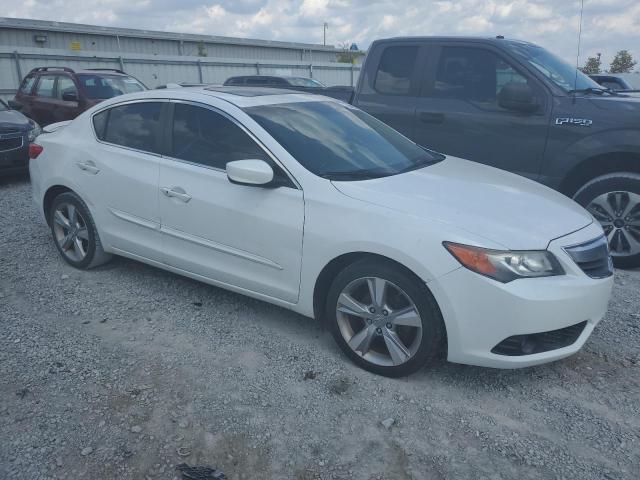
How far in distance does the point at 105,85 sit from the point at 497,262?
35.4 feet

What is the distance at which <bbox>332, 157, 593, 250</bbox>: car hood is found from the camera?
2.99m

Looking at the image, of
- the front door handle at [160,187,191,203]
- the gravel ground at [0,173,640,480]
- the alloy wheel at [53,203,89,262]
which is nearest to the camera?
the gravel ground at [0,173,640,480]

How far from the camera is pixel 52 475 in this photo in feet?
8.20

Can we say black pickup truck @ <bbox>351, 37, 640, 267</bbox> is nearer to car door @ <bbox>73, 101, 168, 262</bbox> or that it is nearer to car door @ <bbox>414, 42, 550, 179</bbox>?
car door @ <bbox>414, 42, 550, 179</bbox>

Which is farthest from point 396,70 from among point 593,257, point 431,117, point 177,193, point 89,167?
point 593,257

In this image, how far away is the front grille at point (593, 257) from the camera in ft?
10.1

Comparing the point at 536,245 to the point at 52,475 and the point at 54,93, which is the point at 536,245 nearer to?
the point at 52,475

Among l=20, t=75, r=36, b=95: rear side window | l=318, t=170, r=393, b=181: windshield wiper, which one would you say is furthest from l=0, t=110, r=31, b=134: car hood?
l=318, t=170, r=393, b=181: windshield wiper

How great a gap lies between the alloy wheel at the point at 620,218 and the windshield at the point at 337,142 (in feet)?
5.52

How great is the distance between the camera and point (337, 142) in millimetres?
3820

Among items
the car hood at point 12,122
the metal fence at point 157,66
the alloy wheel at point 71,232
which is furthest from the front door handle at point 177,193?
the metal fence at point 157,66

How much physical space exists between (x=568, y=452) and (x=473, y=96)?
12.3 ft

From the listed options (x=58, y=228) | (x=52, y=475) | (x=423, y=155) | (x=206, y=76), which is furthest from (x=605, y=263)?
(x=206, y=76)

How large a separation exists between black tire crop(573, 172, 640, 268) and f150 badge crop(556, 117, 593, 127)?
1.60 feet
